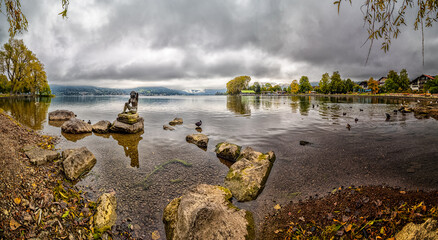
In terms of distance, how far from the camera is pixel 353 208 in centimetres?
512

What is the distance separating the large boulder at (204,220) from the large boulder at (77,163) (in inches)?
192

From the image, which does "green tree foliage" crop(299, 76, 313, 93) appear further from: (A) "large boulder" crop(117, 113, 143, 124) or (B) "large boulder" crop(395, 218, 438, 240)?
(B) "large boulder" crop(395, 218, 438, 240)

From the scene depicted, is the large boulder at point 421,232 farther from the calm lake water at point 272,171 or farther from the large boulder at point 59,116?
the large boulder at point 59,116

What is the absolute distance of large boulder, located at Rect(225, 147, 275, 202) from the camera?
276 inches

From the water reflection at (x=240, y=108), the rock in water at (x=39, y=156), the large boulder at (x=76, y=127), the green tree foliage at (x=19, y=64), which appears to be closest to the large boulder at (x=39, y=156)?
the rock in water at (x=39, y=156)

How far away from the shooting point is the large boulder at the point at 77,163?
25.3 ft

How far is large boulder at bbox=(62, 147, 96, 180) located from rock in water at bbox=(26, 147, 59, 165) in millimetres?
524

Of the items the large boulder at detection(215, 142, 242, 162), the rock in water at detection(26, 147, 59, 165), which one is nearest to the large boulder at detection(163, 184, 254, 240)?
the large boulder at detection(215, 142, 242, 162)

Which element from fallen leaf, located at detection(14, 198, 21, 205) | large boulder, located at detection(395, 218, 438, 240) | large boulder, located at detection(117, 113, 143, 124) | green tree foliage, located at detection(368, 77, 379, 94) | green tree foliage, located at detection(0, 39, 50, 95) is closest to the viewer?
Answer: large boulder, located at detection(395, 218, 438, 240)

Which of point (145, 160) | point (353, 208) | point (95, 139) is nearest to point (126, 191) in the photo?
point (145, 160)

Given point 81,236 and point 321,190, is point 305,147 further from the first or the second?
point 81,236

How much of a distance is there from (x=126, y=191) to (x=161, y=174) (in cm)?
176

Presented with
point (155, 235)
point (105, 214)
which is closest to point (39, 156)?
point (105, 214)

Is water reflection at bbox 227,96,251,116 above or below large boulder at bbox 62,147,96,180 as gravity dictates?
above
